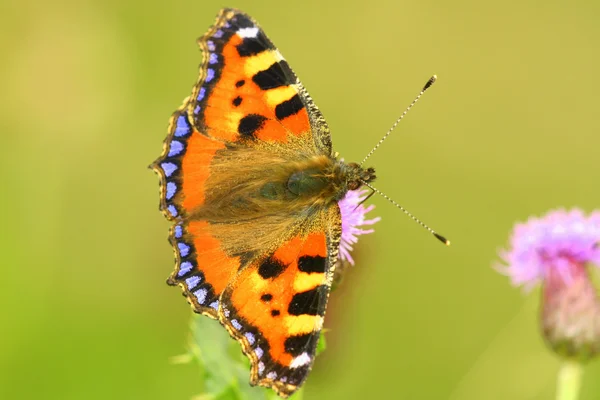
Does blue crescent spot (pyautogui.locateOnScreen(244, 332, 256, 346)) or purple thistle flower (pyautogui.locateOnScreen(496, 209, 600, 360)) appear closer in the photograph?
blue crescent spot (pyautogui.locateOnScreen(244, 332, 256, 346))

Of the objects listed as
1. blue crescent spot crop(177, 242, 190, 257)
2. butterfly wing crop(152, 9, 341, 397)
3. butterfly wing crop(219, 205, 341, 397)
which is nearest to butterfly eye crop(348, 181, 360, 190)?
butterfly wing crop(152, 9, 341, 397)

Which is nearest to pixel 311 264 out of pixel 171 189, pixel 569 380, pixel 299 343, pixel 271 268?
pixel 271 268

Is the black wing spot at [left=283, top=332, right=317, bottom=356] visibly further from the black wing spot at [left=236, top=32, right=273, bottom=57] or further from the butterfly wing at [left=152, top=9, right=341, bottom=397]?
the black wing spot at [left=236, top=32, right=273, bottom=57]

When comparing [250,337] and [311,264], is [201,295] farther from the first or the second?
[311,264]

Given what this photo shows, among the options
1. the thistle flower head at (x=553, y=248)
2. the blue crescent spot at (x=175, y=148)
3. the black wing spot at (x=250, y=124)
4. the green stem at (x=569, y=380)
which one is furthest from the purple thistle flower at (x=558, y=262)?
the blue crescent spot at (x=175, y=148)

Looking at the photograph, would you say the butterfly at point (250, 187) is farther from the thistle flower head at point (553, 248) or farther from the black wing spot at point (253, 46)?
the thistle flower head at point (553, 248)

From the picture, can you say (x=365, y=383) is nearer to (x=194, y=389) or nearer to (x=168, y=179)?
(x=194, y=389)

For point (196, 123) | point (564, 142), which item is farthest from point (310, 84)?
point (196, 123)
